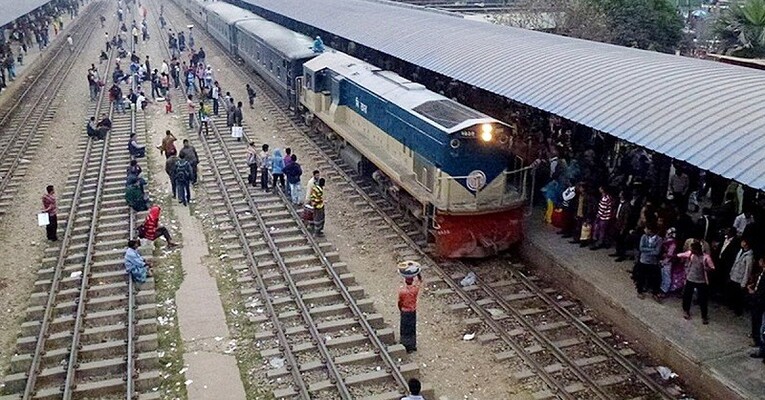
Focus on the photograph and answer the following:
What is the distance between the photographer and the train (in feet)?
44.1

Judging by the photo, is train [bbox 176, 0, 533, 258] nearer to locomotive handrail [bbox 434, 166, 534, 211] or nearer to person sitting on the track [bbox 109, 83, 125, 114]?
locomotive handrail [bbox 434, 166, 534, 211]

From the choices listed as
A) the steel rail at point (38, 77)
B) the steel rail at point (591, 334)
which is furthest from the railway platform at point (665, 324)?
the steel rail at point (38, 77)

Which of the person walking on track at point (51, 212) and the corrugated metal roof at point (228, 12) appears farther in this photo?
the corrugated metal roof at point (228, 12)

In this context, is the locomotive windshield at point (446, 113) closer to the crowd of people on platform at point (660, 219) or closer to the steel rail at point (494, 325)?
the crowd of people on platform at point (660, 219)

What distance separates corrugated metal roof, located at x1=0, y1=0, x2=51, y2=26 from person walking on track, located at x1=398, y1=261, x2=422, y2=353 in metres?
25.9

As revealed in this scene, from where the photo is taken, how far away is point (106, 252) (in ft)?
46.7

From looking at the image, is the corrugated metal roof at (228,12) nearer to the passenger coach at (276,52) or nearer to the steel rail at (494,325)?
the passenger coach at (276,52)

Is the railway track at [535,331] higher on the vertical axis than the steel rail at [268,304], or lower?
lower

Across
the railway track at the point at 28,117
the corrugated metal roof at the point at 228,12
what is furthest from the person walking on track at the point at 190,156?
the corrugated metal roof at the point at 228,12

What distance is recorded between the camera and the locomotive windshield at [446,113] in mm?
13648

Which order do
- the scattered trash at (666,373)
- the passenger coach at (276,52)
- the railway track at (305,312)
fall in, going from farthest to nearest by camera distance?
the passenger coach at (276,52) → the scattered trash at (666,373) → the railway track at (305,312)

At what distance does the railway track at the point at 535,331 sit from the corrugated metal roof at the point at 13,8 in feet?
79.4

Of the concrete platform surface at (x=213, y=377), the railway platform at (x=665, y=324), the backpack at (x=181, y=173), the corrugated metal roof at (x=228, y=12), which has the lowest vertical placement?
the concrete platform surface at (x=213, y=377)

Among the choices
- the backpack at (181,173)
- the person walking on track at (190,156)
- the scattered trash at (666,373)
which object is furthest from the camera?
the person walking on track at (190,156)
